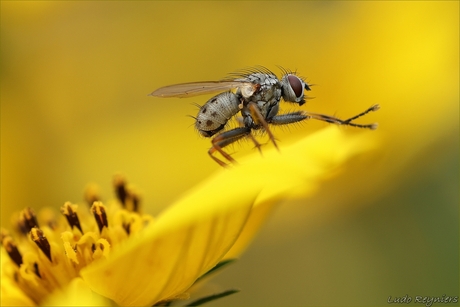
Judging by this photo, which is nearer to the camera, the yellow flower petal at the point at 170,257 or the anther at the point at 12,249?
the yellow flower petal at the point at 170,257

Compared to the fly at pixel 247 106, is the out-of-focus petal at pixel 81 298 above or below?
below

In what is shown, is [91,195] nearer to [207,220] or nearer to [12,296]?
[12,296]

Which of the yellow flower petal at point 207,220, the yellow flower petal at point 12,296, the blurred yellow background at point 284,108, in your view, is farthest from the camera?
the blurred yellow background at point 284,108

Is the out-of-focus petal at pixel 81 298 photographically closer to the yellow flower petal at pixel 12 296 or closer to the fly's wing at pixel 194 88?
the yellow flower petal at pixel 12 296

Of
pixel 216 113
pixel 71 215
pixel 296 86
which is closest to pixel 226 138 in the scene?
pixel 216 113

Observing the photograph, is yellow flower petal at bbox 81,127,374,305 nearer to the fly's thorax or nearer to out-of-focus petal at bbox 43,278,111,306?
out-of-focus petal at bbox 43,278,111,306

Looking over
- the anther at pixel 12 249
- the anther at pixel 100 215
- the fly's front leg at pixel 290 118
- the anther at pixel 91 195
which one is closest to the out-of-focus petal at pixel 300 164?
the fly's front leg at pixel 290 118

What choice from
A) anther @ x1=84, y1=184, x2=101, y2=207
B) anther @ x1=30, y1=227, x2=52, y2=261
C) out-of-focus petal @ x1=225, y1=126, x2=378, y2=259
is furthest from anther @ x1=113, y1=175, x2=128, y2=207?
out-of-focus petal @ x1=225, y1=126, x2=378, y2=259
